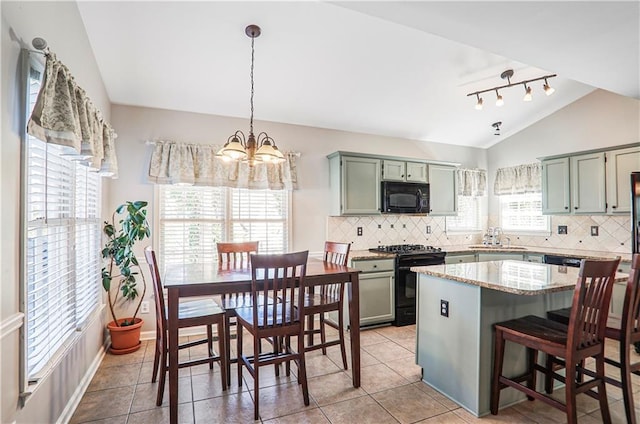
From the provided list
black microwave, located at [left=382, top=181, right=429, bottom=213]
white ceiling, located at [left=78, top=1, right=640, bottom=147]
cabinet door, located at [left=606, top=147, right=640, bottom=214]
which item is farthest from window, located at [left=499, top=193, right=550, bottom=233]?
black microwave, located at [left=382, top=181, right=429, bottom=213]

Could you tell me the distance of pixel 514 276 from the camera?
2303 millimetres

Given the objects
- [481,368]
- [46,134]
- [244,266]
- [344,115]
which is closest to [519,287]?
[481,368]

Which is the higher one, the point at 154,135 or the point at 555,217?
the point at 154,135

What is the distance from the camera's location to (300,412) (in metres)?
2.26

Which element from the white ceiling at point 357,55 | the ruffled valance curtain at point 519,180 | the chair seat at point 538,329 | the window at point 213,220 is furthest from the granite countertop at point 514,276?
the ruffled valance curtain at point 519,180

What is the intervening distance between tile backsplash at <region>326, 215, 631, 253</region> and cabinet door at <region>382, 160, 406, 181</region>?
604mm

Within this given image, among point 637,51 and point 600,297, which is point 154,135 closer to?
point 600,297

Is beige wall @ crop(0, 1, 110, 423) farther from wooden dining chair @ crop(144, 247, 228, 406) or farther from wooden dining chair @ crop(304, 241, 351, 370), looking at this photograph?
wooden dining chair @ crop(304, 241, 351, 370)

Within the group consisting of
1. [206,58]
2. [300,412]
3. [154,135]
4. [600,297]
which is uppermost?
[206,58]

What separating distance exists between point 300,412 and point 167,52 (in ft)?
10.1

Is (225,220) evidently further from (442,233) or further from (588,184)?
(588,184)

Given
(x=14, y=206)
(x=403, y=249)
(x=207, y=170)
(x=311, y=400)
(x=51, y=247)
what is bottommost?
(x=311, y=400)

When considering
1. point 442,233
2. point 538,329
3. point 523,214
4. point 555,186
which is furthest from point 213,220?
point 523,214

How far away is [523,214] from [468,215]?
2.62ft
